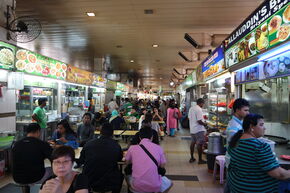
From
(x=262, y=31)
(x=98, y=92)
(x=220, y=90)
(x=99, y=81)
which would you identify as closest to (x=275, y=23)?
(x=262, y=31)

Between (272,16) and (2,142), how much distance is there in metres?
5.49

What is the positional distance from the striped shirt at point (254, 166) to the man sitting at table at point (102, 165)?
61.8 inches

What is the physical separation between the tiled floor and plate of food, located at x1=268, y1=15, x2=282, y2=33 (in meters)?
3.09

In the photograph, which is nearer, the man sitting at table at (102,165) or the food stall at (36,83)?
the man sitting at table at (102,165)

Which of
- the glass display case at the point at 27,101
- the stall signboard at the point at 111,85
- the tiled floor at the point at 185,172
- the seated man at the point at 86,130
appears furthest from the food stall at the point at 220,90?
the stall signboard at the point at 111,85

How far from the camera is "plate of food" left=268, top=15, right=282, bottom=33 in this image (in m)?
2.98

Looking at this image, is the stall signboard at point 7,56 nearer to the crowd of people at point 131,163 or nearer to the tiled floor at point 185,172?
→ the crowd of people at point 131,163

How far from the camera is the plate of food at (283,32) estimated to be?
278 centimetres

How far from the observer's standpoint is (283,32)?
2879 mm

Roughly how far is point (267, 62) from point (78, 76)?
328 inches

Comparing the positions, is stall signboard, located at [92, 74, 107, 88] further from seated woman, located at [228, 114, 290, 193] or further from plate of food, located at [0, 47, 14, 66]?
seated woman, located at [228, 114, 290, 193]

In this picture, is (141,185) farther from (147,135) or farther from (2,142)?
(2,142)

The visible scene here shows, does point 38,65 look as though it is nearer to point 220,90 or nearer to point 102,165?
point 102,165

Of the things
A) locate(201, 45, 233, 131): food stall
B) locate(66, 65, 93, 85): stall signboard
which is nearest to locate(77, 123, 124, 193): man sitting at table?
locate(201, 45, 233, 131): food stall
